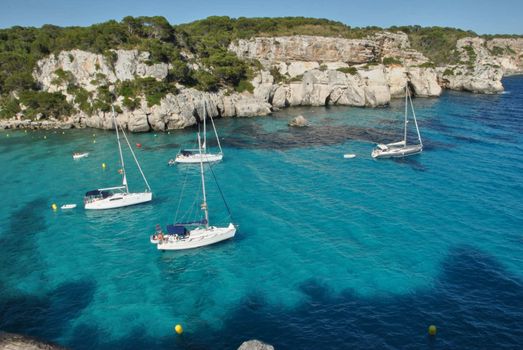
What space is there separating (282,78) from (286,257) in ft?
299

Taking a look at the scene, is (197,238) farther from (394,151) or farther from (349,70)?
(349,70)

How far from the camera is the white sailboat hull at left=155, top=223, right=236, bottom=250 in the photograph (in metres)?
34.2

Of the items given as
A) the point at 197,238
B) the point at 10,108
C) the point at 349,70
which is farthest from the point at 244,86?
the point at 197,238

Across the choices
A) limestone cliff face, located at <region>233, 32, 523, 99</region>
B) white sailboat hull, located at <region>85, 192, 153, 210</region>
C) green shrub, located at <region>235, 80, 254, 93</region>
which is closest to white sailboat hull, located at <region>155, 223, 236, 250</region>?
white sailboat hull, located at <region>85, 192, 153, 210</region>

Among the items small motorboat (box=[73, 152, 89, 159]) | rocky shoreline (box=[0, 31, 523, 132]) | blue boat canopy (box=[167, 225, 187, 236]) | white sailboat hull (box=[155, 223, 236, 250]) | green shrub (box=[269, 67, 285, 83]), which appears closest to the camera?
white sailboat hull (box=[155, 223, 236, 250])

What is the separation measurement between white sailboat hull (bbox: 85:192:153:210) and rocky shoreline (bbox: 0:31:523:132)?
38895 mm

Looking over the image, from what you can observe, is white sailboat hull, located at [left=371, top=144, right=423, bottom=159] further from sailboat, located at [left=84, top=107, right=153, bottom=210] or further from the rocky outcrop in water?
the rocky outcrop in water

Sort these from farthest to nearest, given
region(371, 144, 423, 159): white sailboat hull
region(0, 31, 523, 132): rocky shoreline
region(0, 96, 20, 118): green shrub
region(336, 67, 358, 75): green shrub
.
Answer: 1. region(336, 67, 358, 75): green shrub
2. region(0, 96, 20, 118): green shrub
3. region(0, 31, 523, 132): rocky shoreline
4. region(371, 144, 423, 159): white sailboat hull

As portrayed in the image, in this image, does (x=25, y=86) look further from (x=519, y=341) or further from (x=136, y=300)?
(x=519, y=341)

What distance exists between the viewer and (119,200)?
44625 mm

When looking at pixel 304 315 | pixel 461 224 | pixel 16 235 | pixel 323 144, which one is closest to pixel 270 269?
pixel 304 315

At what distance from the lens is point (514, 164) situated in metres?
54.0

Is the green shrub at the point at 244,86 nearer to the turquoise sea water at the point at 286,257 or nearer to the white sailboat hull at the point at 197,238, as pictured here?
the turquoise sea water at the point at 286,257

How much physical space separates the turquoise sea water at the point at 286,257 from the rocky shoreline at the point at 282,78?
25133mm
